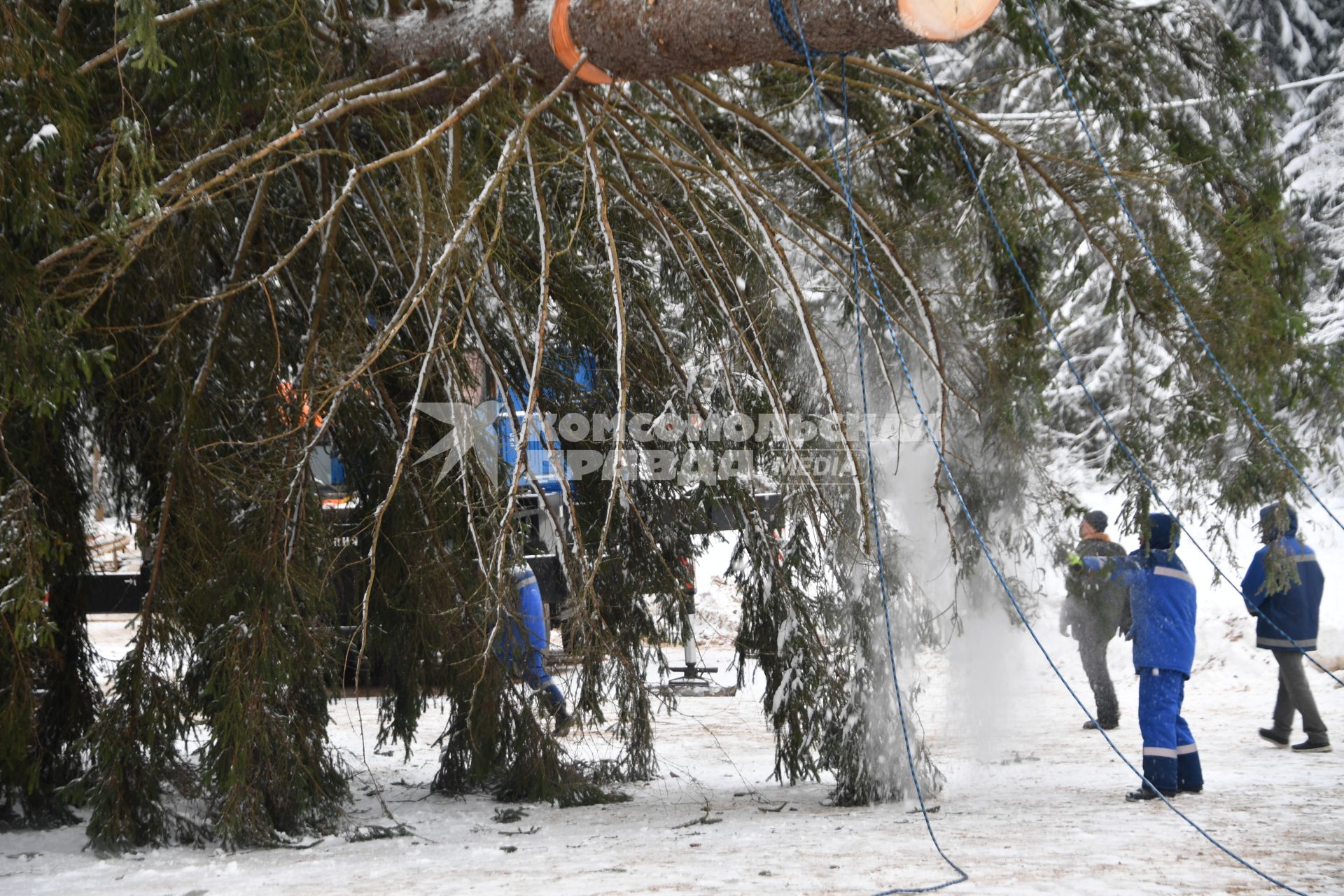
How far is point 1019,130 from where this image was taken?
4930 millimetres

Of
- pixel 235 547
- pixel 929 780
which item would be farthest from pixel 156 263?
pixel 929 780

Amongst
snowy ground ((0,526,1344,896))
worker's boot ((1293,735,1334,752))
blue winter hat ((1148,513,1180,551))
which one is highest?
blue winter hat ((1148,513,1180,551))

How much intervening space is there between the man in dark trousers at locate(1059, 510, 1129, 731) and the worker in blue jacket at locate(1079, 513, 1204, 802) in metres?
0.27

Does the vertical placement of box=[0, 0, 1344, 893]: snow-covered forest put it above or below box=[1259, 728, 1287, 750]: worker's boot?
above

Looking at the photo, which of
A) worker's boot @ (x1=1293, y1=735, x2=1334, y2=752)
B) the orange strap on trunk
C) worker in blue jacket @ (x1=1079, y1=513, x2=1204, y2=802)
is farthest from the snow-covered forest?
worker's boot @ (x1=1293, y1=735, x2=1334, y2=752)

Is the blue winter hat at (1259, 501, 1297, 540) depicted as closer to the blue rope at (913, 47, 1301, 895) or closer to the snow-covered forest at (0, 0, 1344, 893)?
the snow-covered forest at (0, 0, 1344, 893)

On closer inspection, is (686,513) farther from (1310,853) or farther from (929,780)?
(1310,853)

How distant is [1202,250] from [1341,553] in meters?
6.97

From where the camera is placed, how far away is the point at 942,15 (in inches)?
114

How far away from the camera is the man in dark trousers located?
569cm

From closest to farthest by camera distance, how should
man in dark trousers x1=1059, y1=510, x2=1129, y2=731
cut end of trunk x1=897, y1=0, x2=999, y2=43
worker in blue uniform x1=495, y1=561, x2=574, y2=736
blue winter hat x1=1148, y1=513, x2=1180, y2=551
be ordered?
cut end of trunk x1=897, y1=0, x2=999, y2=43 → worker in blue uniform x1=495, y1=561, x2=574, y2=736 → blue winter hat x1=1148, y1=513, x2=1180, y2=551 → man in dark trousers x1=1059, y1=510, x2=1129, y2=731

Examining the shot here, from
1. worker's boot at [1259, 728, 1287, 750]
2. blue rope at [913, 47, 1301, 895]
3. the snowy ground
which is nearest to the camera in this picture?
blue rope at [913, 47, 1301, 895]

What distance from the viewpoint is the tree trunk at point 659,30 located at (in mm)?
2920

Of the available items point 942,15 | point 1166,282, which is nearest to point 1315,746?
point 1166,282
